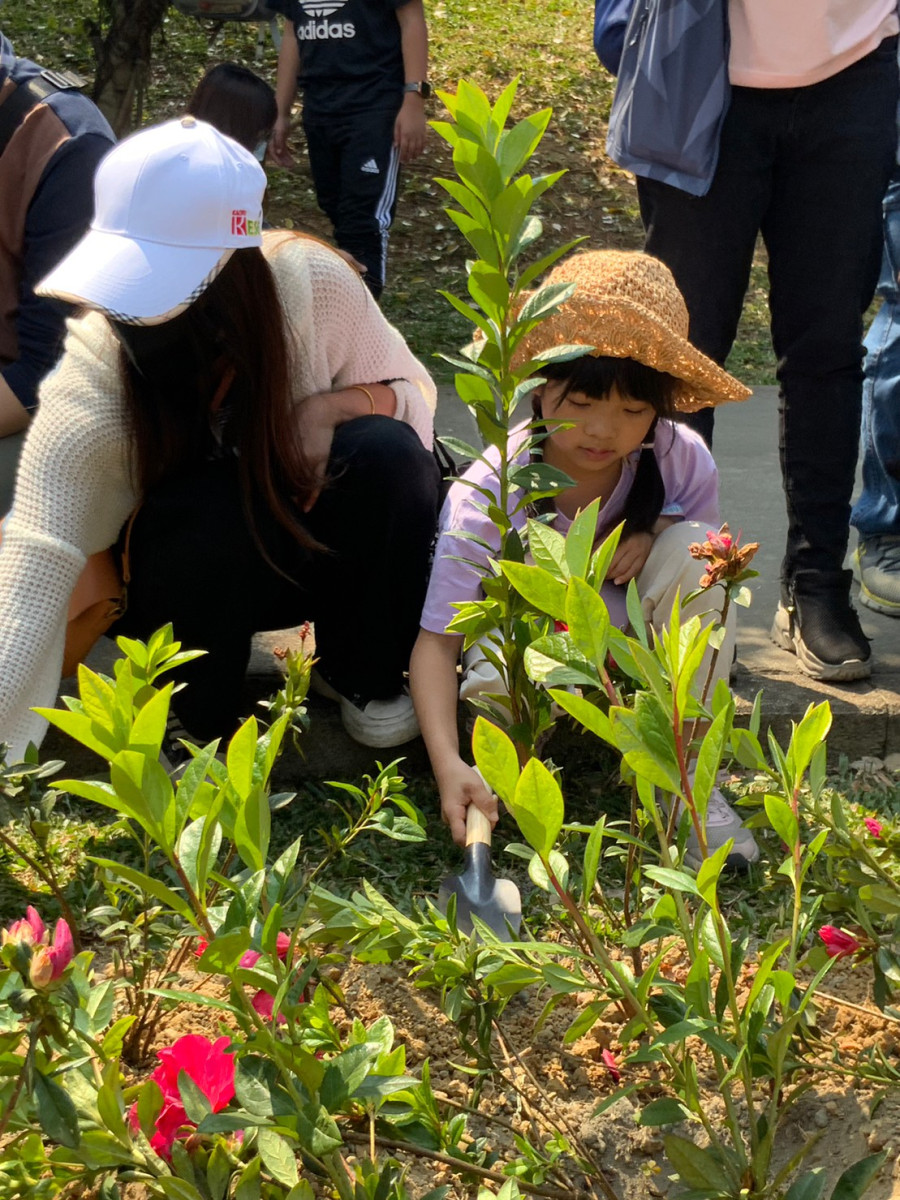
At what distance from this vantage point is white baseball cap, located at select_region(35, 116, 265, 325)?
6.81ft

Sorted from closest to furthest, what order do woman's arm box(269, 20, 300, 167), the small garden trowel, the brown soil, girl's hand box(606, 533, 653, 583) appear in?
the brown soil, the small garden trowel, girl's hand box(606, 533, 653, 583), woman's arm box(269, 20, 300, 167)

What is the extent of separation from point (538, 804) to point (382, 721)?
4.59 feet

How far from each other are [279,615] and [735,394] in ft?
2.95

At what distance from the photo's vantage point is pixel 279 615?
103 inches

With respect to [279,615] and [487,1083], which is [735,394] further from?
[487,1083]

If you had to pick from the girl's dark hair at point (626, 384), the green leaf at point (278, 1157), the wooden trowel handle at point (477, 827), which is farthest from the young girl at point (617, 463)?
the green leaf at point (278, 1157)

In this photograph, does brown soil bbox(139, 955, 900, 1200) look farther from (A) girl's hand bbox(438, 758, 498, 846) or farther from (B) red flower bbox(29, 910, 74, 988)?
(B) red flower bbox(29, 910, 74, 988)

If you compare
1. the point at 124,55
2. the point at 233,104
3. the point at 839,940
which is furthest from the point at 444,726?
the point at 124,55

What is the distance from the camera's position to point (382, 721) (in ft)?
8.22

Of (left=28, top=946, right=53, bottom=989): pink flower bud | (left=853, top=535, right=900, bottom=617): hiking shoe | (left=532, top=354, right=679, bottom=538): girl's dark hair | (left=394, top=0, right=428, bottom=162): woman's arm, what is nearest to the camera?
(left=28, top=946, right=53, bottom=989): pink flower bud

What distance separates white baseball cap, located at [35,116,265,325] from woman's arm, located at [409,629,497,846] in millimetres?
664

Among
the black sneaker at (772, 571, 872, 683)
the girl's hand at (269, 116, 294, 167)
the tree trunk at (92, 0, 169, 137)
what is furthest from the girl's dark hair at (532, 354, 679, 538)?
the tree trunk at (92, 0, 169, 137)

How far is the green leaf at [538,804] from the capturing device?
111 centimetres

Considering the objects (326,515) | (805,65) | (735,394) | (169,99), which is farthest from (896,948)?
(169,99)
